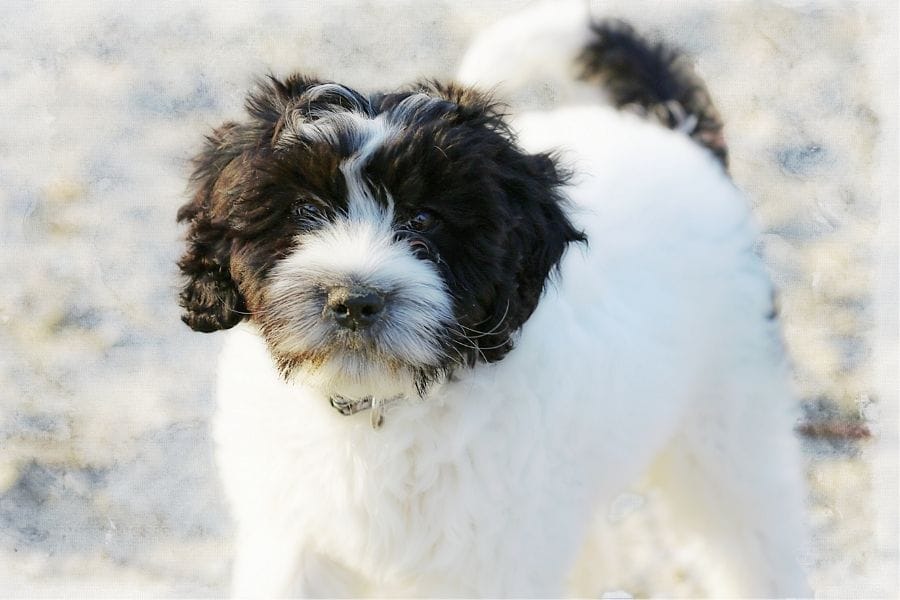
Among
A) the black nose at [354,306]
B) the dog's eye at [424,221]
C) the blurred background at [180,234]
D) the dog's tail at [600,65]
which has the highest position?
the dog's tail at [600,65]

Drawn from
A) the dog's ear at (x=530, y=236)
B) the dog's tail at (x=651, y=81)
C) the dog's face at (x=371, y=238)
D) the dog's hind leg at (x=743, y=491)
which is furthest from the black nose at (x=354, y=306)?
the dog's tail at (x=651, y=81)

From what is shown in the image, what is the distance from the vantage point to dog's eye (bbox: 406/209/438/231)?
2.22m

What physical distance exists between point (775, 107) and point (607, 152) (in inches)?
105

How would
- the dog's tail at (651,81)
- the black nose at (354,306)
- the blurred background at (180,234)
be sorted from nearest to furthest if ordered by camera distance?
1. the black nose at (354,306)
2. the dog's tail at (651,81)
3. the blurred background at (180,234)

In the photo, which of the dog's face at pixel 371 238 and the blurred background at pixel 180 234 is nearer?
the dog's face at pixel 371 238

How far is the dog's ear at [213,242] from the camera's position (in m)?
2.34

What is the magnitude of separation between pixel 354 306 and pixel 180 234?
252 centimetres

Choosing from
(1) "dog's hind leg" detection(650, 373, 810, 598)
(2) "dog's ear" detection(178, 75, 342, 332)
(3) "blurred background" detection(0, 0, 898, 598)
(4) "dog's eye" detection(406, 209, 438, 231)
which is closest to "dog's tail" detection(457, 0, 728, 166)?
(3) "blurred background" detection(0, 0, 898, 598)

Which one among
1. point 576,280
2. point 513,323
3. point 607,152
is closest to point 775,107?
point 607,152

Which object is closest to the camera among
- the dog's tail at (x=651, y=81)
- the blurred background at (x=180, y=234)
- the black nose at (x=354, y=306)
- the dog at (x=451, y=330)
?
the black nose at (x=354, y=306)

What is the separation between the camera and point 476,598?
2.49 m

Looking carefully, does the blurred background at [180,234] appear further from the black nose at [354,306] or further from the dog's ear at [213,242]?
the black nose at [354,306]

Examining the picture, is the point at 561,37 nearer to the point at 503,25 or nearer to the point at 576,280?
the point at 503,25

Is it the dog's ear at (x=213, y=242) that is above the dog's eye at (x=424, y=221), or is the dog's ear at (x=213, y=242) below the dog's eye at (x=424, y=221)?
below
